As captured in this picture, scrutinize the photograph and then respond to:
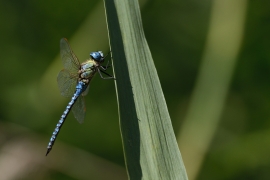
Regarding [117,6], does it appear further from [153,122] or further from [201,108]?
[201,108]

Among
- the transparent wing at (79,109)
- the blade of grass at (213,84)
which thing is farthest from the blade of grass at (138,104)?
the blade of grass at (213,84)

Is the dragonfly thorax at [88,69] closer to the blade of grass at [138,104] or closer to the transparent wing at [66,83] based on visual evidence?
the transparent wing at [66,83]

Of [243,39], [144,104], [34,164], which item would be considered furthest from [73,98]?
[243,39]

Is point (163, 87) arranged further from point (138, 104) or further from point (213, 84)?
point (138, 104)

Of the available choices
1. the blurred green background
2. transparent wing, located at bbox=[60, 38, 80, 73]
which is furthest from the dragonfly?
the blurred green background

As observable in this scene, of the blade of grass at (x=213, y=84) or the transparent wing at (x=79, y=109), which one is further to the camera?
the blade of grass at (x=213, y=84)

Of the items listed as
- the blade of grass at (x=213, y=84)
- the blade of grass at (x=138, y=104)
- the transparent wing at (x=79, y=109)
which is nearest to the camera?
the blade of grass at (x=138, y=104)
